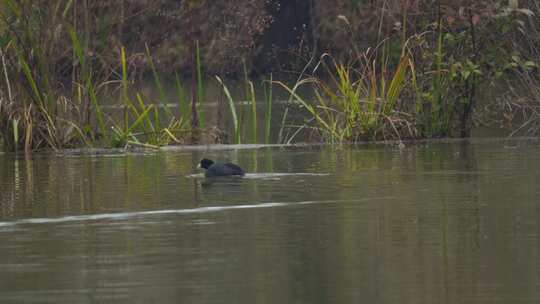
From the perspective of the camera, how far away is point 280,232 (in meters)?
10.5

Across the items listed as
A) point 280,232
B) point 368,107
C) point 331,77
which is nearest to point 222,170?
point 280,232

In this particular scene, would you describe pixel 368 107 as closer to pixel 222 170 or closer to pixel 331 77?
pixel 331 77

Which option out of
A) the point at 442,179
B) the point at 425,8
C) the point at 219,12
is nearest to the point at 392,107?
the point at 425,8

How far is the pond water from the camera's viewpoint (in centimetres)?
807

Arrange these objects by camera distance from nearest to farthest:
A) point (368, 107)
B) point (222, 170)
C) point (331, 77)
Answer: point (222, 170) → point (368, 107) → point (331, 77)

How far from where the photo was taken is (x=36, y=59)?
1991 cm

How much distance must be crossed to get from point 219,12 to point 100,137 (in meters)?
22.1

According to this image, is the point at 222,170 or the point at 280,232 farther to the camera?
the point at 222,170

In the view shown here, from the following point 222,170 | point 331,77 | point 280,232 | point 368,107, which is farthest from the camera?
point 331,77

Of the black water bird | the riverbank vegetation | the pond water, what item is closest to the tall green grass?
the riverbank vegetation

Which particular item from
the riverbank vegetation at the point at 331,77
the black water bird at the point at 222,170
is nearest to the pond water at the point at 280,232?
the black water bird at the point at 222,170

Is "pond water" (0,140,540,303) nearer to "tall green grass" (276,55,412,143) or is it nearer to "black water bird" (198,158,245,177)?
"black water bird" (198,158,245,177)

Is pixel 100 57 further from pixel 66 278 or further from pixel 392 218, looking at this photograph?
pixel 66 278

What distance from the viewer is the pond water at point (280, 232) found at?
26.5ft
